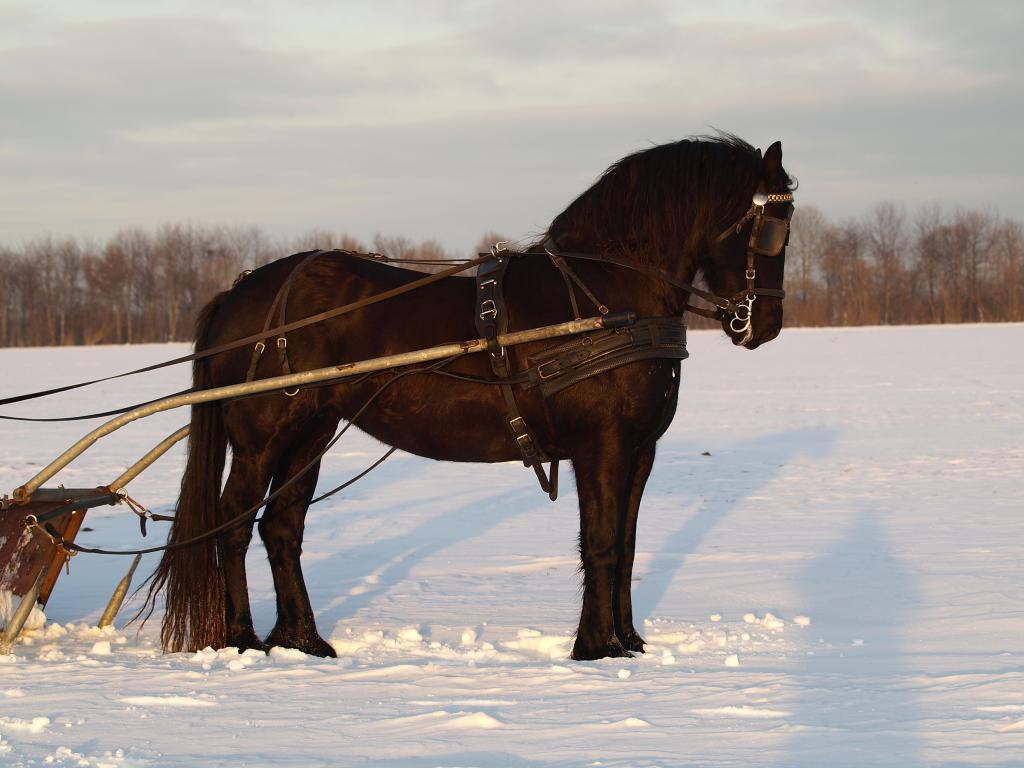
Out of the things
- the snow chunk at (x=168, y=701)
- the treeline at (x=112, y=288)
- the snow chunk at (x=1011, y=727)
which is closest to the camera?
the snow chunk at (x=1011, y=727)

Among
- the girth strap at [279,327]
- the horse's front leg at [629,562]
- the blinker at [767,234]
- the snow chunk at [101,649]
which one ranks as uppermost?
the blinker at [767,234]

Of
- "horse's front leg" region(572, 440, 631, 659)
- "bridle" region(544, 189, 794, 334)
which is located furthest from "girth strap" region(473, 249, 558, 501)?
"bridle" region(544, 189, 794, 334)

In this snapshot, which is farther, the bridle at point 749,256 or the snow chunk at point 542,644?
the snow chunk at point 542,644

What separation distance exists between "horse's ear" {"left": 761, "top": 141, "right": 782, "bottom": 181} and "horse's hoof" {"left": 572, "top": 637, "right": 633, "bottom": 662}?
2.19 m

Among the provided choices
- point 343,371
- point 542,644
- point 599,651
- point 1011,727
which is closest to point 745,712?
point 1011,727

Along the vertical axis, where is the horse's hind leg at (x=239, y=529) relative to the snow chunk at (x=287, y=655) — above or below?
above

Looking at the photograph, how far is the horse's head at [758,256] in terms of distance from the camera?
199 inches

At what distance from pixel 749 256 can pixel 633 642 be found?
72.9 inches

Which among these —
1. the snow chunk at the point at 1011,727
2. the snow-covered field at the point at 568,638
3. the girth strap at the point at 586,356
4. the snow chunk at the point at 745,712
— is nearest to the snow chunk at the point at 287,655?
the snow-covered field at the point at 568,638

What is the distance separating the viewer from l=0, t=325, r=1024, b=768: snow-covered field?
12.1 feet

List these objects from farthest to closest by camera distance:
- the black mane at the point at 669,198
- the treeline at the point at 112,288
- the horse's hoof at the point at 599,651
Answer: the treeline at the point at 112,288
the black mane at the point at 669,198
the horse's hoof at the point at 599,651

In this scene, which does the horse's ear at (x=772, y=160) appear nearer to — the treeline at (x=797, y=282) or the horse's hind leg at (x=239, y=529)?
the horse's hind leg at (x=239, y=529)

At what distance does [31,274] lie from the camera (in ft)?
281

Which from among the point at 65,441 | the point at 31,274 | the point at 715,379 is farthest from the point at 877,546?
the point at 31,274
